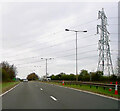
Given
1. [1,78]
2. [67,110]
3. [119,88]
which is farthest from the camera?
[1,78]

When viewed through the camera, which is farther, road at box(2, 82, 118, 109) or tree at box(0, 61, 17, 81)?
tree at box(0, 61, 17, 81)

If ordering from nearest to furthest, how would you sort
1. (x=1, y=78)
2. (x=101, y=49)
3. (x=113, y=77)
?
(x=101, y=49)
(x=113, y=77)
(x=1, y=78)

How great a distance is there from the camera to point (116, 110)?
35.7 ft

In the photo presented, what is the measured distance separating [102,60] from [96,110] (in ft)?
89.8

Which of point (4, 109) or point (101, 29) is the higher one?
point (101, 29)

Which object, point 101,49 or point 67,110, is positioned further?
point 101,49

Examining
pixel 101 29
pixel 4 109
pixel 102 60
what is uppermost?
pixel 101 29

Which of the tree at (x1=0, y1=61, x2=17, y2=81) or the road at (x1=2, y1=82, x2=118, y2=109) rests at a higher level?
the tree at (x1=0, y1=61, x2=17, y2=81)

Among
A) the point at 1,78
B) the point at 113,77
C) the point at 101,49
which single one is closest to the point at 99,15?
the point at 101,49

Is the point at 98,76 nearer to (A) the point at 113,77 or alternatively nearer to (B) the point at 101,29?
(A) the point at 113,77

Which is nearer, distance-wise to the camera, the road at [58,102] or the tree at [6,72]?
the road at [58,102]

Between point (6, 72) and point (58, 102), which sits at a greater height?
point (6, 72)

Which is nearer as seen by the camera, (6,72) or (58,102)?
(58,102)

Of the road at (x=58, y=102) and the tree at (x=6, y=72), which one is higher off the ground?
the tree at (x=6, y=72)
